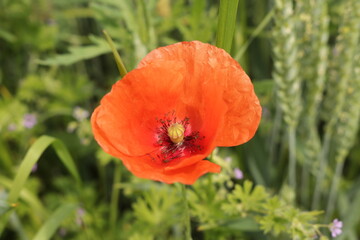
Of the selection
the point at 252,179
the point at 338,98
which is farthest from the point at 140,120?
the point at 252,179

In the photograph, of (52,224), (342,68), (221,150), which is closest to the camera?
(52,224)

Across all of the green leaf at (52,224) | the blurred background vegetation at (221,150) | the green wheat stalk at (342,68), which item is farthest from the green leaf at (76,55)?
the green wheat stalk at (342,68)

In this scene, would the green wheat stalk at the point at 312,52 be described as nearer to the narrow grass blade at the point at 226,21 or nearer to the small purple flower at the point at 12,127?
the narrow grass blade at the point at 226,21

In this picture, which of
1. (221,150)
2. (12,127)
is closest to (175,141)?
(221,150)

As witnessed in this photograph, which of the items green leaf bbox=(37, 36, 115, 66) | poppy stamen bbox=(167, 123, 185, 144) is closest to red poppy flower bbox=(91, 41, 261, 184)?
poppy stamen bbox=(167, 123, 185, 144)

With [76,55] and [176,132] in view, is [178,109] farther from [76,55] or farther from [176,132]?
[76,55]

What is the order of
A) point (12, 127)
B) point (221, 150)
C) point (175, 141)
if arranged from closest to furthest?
point (175, 141) < point (12, 127) < point (221, 150)
